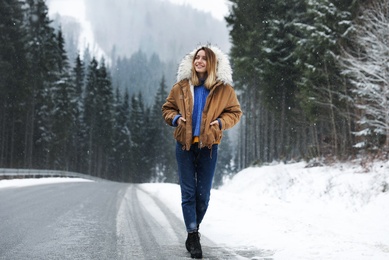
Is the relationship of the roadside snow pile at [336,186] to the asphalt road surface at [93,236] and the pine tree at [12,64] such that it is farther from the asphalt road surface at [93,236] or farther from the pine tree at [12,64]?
the pine tree at [12,64]

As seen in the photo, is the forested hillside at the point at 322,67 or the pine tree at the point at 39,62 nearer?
the forested hillside at the point at 322,67

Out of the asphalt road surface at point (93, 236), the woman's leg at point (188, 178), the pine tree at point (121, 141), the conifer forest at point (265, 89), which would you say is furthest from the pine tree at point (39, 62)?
the woman's leg at point (188, 178)

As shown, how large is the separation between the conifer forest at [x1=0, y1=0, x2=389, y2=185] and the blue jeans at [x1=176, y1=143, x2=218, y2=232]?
32.0 ft

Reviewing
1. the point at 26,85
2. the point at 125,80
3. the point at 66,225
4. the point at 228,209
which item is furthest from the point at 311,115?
the point at 125,80

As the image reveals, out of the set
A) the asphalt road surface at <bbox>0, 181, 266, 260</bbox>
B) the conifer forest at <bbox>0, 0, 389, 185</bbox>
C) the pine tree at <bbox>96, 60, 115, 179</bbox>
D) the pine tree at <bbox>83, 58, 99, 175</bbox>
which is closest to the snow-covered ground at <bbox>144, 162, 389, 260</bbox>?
→ the asphalt road surface at <bbox>0, 181, 266, 260</bbox>

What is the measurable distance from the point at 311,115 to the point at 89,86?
1592 inches

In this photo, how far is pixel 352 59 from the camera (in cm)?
1448

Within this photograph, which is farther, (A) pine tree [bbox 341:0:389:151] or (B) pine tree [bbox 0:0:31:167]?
(B) pine tree [bbox 0:0:31:167]

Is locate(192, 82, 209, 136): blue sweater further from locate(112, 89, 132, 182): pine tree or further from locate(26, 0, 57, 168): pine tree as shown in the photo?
locate(112, 89, 132, 182): pine tree

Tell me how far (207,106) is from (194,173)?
2.28ft

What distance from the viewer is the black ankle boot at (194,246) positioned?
12.3ft

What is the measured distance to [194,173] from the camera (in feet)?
13.6

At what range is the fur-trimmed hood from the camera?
416cm

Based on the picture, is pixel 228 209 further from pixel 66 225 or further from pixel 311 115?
pixel 311 115
